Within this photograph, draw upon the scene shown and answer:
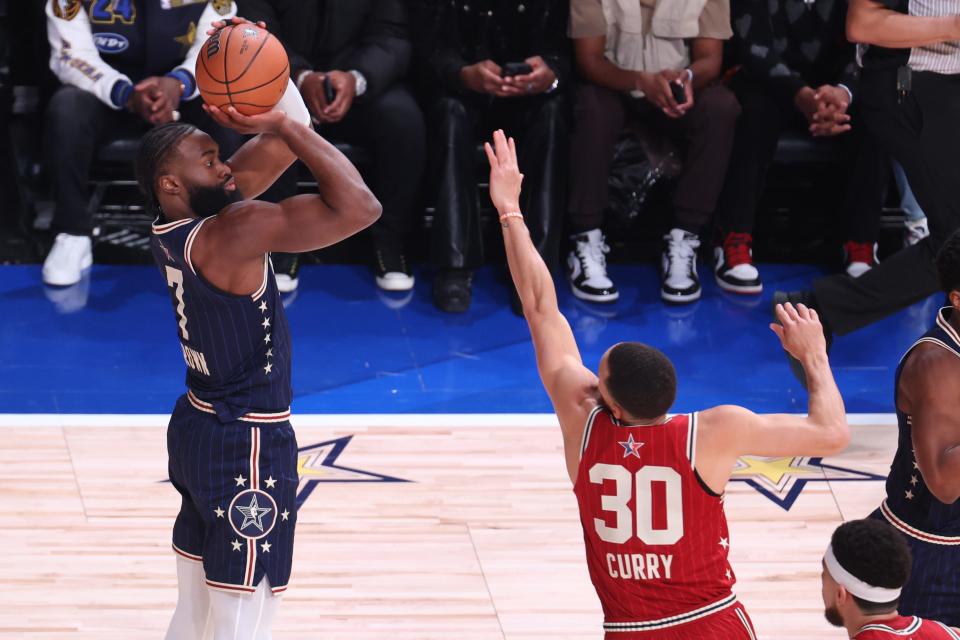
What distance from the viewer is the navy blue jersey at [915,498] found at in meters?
3.46

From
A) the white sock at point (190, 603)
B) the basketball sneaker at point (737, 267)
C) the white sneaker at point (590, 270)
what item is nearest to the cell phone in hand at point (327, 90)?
the white sneaker at point (590, 270)

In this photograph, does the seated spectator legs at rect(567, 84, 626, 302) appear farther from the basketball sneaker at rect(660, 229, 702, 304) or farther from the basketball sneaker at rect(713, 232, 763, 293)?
the basketball sneaker at rect(713, 232, 763, 293)

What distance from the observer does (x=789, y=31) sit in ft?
23.3

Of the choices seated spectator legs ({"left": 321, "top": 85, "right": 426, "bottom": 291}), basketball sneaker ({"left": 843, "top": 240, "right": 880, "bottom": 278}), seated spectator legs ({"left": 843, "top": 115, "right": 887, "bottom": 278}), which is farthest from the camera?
basketball sneaker ({"left": 843, "top": 240, "right": 880, "bottom": 278})

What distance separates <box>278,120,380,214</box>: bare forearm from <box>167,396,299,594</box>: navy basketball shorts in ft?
2.08

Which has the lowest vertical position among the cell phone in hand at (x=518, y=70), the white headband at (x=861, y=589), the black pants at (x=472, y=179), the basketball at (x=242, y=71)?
the black pants at (x=472, y=179)

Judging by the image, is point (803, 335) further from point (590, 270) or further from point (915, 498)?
point (590, 270)

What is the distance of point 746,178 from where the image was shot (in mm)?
6988

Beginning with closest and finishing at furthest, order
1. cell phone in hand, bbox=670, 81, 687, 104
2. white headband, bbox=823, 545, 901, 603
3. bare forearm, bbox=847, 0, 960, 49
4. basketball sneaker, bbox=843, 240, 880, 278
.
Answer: white headband, bbox=823, 545, 901, 603, bare forearm, bbox=847, 0, 960, 49, cell phone in hand, bbox=670, 81, 687, 104, basketball sneaker, bbox=843, 240, 880, 278

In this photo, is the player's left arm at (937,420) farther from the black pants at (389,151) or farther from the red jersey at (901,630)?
the black pants at (389,151)

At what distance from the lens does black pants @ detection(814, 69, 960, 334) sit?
541 centimetres

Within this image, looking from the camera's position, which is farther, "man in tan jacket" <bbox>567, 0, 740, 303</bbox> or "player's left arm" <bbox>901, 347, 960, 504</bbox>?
"man in tan jacket" <bbox>567, 0, 740, 303</bbox>

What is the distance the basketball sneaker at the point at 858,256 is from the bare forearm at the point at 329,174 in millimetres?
4326

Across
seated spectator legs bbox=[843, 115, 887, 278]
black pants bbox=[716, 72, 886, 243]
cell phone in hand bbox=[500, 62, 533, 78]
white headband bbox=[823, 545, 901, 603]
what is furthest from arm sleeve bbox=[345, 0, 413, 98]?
white headband bbox=[823, 545, 901, 603]
